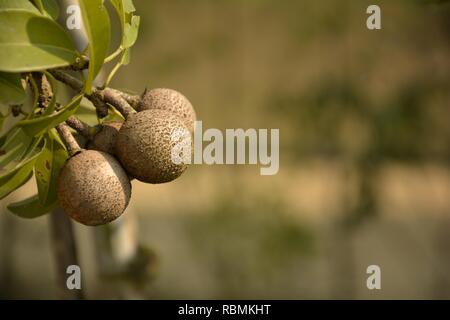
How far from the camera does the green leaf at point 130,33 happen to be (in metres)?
0.58

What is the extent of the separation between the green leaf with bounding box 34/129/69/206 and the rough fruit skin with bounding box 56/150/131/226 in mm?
10

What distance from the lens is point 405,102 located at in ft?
6.88

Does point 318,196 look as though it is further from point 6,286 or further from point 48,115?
point 48,115

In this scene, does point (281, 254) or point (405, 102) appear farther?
point (281, 254)

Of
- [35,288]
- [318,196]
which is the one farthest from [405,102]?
[35,288]

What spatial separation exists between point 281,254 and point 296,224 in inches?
4.2

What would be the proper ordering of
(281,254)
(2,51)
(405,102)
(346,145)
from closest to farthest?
(2,51) < (405,102) < (281,254) < (346,145)

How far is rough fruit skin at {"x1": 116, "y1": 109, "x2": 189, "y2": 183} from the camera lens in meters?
0.55

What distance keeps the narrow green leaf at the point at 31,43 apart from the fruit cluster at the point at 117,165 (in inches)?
2.8

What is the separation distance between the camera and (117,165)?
0.57 meters

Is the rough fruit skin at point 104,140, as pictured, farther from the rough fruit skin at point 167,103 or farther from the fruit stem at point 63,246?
the fruit stem at point 63,246

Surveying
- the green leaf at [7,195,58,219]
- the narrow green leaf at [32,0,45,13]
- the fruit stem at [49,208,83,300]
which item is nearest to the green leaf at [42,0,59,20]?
the narrow green leaf at [32,0,45,13]

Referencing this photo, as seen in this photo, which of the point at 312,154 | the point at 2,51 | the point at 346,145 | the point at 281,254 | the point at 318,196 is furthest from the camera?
the point at 318,196

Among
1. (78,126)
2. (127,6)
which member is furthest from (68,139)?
(127,6)
